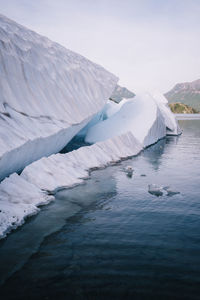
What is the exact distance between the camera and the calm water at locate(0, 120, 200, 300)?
12.1 feet

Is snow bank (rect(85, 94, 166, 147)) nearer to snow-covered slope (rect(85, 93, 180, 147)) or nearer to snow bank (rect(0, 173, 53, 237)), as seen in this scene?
snow-covered slope (rect(85, 93, 180, 147))

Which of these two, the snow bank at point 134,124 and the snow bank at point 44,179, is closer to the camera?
the snow bank at point 44,179

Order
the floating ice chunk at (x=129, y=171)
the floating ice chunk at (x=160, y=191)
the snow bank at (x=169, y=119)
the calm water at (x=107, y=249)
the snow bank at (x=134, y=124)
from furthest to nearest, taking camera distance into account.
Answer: the snow bank at (x=169, y=119)
the snow bank at (x=134, y=124)
the floating ice chunk at (x=129, y=171)
the floating ice chunk at (x=160, y=191)
the calm water at (x=107, y=249)

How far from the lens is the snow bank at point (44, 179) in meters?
5.80

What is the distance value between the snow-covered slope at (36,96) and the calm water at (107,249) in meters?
2.10

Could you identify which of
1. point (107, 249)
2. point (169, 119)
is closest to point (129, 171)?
point (107, 249)

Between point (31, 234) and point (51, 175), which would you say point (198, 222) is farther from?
point (51, 175)

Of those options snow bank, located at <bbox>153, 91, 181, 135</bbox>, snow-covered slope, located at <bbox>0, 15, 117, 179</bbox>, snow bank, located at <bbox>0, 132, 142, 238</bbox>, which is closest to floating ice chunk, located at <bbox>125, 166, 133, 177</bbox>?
snow bank, located at <bbox>0, 132, 142, 238</bbox>

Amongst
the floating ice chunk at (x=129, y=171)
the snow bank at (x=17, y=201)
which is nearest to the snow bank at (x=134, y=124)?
the floating ice chunk at (x=129, y=171)

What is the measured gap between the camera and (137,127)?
18.7m

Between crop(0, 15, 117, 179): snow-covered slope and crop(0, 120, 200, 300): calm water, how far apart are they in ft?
6.90

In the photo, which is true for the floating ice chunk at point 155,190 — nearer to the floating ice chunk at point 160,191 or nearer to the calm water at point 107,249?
the floating ice chunk at point 160,191

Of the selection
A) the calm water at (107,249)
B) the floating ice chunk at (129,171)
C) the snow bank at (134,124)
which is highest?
the snow bank at (134,124)

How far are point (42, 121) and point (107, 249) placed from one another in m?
6.28
